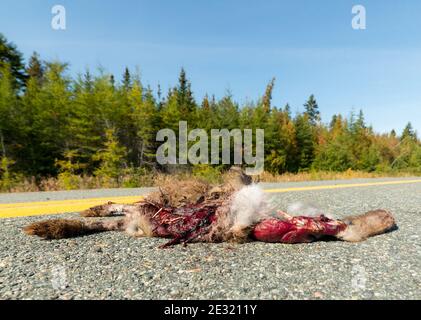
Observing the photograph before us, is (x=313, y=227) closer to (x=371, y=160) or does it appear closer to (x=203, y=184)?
(x=203, y=184)

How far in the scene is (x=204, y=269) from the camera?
1605mm

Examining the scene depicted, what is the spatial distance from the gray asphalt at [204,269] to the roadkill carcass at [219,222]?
9 centimetres

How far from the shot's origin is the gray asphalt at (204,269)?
1.31 metres

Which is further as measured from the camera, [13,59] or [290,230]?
[13,59]

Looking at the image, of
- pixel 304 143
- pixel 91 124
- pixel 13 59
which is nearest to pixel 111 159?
pixel 91 124

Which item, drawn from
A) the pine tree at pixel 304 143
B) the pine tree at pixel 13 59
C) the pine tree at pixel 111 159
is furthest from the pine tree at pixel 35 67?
the pine tree at pixel 304 143

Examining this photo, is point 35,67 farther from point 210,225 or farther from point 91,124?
point 210,225

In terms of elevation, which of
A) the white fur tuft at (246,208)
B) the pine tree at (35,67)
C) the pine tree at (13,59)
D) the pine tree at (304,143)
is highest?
the pine tree at (35,67)

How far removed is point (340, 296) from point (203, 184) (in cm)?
142

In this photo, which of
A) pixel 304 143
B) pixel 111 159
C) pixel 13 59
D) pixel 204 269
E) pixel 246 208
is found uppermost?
pixel 13 59

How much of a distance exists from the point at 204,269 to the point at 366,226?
161 cm

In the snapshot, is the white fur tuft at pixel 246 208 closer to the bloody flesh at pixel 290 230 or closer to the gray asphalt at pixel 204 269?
the bloody flesh at pixel 290 230

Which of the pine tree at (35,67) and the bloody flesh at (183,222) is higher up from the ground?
the pine tree at (35,67)

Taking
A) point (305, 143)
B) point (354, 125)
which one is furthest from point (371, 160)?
point (305, 143)
